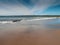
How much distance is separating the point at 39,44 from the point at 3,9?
250 centimetres

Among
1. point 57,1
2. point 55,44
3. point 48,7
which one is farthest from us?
point 48,7

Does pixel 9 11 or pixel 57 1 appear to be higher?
pixel 57 1

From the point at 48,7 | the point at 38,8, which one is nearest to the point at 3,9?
the point at 38,8

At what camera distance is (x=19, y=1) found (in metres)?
3.11

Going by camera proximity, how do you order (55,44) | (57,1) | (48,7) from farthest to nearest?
(48,7) < (57,1) < (55,44)

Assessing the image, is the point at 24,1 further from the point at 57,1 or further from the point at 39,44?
the point at 39,44

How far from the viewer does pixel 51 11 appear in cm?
323

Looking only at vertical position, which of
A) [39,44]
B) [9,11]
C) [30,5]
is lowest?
[39,44]

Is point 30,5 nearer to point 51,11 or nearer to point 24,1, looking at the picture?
point 24,1

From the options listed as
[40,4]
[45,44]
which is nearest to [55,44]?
[45,44]

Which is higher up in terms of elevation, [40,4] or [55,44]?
[40,4]

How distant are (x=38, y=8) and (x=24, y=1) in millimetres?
574

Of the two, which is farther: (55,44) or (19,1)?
(19,1)

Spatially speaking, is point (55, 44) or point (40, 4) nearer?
point (55, 44)
